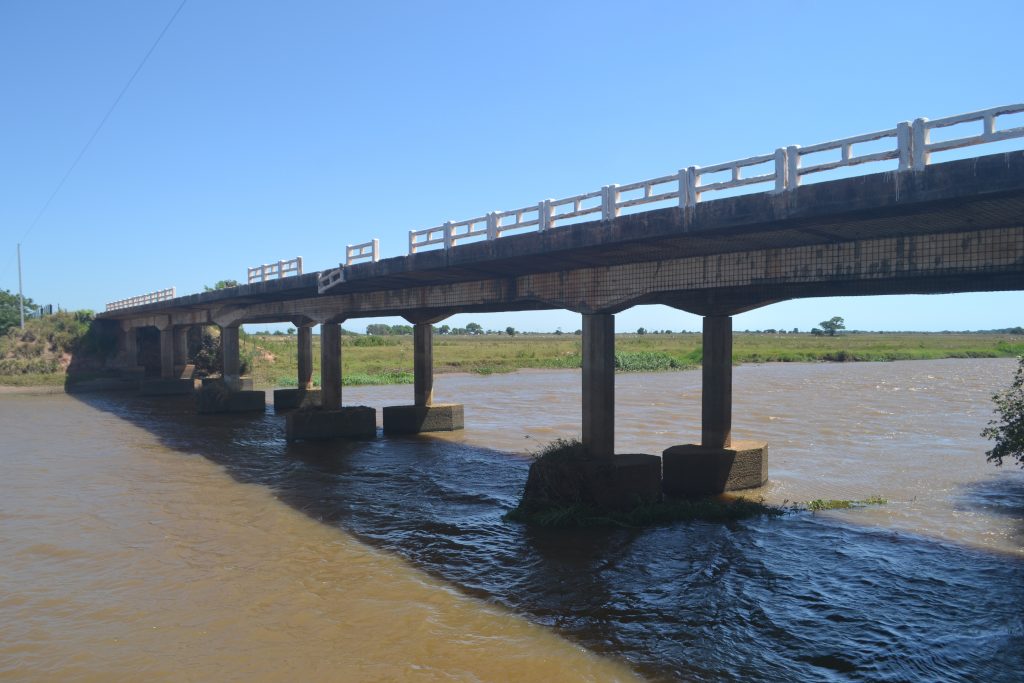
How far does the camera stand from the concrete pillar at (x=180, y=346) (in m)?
50.0

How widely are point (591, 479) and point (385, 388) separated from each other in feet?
126

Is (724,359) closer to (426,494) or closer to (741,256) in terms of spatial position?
(741,256)

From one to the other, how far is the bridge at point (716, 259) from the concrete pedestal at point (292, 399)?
32.0ft

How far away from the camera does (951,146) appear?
8.97m

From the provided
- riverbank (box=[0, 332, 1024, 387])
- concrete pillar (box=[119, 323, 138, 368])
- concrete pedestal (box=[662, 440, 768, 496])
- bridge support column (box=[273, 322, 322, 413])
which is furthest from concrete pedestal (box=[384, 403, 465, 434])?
concrete pillar (box=[119, 323, 138, 368])

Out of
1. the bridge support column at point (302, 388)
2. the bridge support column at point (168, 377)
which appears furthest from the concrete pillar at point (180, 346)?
the bridge support column at point (302, 388)

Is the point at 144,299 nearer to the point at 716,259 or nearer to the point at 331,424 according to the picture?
the point at 331,424

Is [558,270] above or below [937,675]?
above

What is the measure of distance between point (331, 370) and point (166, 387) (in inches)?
949

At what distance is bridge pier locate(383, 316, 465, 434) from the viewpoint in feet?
92.0

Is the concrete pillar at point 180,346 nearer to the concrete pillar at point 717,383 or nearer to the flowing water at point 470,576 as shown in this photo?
the flowing water at point 470,576

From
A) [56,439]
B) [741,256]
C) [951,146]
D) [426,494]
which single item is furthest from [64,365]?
[951,146]

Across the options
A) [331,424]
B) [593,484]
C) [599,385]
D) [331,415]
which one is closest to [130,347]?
[331,415]

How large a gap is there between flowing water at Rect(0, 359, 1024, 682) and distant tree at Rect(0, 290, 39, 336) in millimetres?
53639
